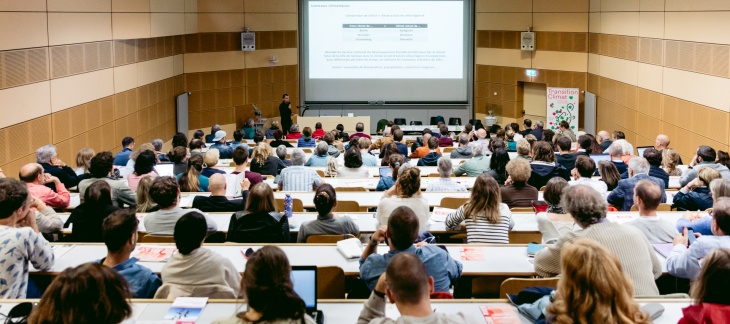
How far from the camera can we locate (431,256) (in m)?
4.79

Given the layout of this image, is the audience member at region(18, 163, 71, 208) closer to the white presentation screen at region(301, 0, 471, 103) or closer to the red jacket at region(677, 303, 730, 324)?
the red jacket at region(677, 303, 730, 324)

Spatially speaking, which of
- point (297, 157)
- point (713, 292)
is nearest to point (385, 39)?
point (297, 157)

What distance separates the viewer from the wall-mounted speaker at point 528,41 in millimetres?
19391

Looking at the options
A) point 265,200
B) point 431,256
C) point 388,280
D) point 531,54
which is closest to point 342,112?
point 531,54

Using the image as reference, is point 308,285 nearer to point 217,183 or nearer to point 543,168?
point 217,183

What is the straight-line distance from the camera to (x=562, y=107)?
18.6 meters

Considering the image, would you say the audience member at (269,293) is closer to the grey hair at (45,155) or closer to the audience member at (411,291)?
the audience member at (411,291)

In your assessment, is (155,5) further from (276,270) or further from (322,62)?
(276,270)

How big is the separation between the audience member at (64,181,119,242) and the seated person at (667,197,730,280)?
170 inches

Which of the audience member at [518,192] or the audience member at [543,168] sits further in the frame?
the audience member at [543,168]

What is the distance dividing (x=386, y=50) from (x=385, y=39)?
0.30 meters

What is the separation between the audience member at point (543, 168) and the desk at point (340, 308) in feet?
16.9

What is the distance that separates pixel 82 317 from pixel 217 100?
16167 millimetres

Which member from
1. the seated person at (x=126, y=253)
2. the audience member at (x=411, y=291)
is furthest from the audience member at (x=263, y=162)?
the audience member at (x=411, y=291)
